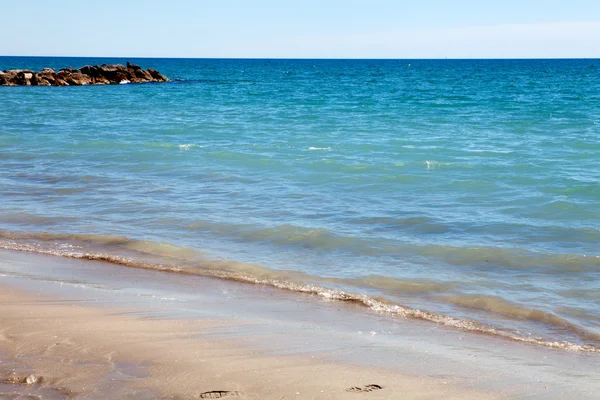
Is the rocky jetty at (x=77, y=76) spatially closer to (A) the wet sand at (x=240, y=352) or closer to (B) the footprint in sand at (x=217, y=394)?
(A) the wet sand at (x=240, y=352)

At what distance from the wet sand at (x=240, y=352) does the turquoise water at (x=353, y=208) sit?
771 millimetres

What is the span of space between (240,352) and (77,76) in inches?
2228

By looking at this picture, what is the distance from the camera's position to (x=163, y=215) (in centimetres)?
1160

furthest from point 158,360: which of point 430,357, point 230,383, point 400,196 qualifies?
point 400,196

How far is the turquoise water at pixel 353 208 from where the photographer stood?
26.3ft

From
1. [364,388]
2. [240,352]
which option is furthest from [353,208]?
[364,388]

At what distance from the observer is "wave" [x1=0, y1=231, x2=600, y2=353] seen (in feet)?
22.3

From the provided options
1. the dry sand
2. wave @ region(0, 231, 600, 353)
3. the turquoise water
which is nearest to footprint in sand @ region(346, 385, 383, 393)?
the dry sand

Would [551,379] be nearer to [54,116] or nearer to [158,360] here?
[158,360]

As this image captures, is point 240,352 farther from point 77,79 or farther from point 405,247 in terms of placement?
point 77,79

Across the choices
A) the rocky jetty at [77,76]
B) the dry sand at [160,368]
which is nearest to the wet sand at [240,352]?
the dry sand at [160,368]

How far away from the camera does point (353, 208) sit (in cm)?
1227

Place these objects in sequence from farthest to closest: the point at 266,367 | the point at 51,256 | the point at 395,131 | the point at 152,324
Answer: the point at 395,131, the point at 51,256, the point at 152,324, the point at 266,367

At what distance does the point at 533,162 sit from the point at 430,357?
41.0ft
